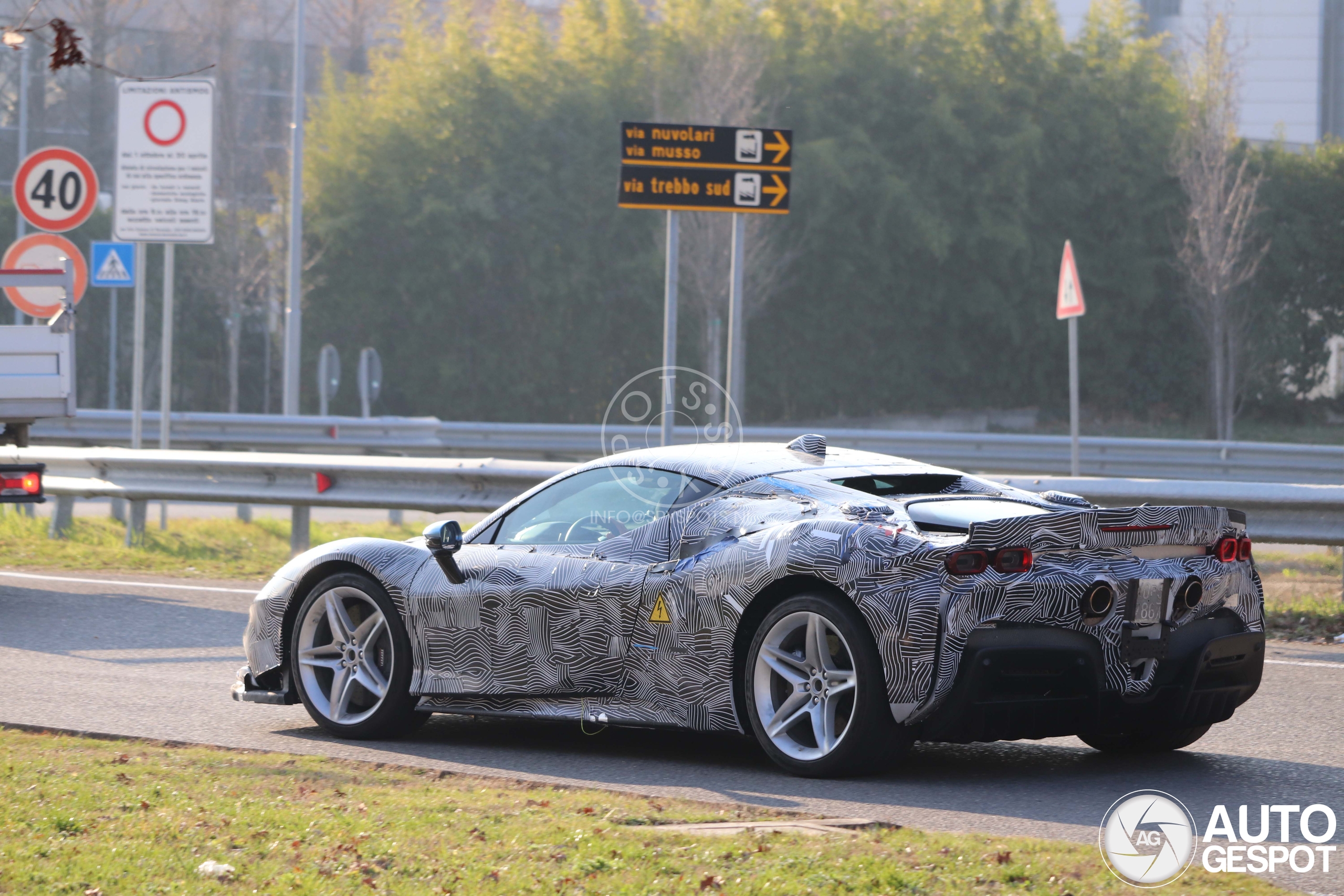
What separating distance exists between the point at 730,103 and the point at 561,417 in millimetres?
8734

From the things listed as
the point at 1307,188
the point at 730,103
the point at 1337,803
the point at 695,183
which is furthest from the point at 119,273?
the point at 1307,188

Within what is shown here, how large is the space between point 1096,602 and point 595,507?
1994 mm

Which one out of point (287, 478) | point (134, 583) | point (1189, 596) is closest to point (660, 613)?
point (1189, 596)

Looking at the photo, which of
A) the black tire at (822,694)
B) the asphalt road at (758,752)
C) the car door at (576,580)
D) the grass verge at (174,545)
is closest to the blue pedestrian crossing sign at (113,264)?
the grass verge at (174,545)

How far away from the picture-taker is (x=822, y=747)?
5.78 metres

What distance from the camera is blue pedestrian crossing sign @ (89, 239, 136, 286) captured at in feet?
52.2

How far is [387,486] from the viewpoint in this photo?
12422mm

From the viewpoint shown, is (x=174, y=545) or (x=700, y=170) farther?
(x=174, y=545)

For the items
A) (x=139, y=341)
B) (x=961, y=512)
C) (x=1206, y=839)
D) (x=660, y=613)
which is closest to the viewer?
(x=1206, y=839)

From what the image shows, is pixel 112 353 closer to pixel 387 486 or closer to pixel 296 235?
pixel 296 235

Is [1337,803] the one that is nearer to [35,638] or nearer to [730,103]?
[35,638]

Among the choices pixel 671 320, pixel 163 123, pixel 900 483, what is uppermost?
pixel 163 123

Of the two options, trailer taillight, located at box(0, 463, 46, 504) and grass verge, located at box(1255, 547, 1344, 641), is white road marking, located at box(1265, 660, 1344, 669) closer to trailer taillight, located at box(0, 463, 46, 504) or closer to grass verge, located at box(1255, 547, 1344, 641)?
grass verge, located at box(1255, 547, 1344, 641)

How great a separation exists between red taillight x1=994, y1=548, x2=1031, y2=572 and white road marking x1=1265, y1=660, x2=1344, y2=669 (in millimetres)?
3821
